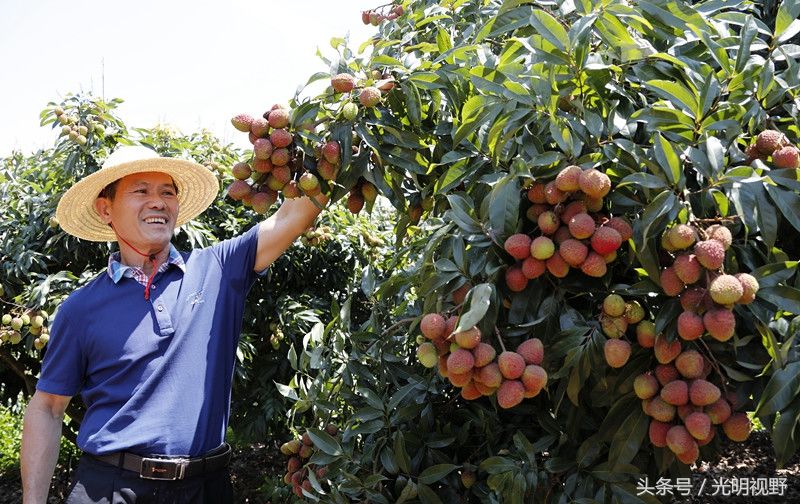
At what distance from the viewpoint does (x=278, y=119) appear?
4.77ft

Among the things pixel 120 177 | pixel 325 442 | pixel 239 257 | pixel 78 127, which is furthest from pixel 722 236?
pixel 78 127

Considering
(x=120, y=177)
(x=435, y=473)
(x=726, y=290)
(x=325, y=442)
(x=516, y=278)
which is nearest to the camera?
(x=726, y=290)

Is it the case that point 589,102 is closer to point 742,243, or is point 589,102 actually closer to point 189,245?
point 742,243

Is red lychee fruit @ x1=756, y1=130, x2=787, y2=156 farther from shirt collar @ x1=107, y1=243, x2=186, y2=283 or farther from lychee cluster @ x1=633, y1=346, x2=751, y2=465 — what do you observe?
shirt collar @ x1=107, y1=243, x2=186, y2=283

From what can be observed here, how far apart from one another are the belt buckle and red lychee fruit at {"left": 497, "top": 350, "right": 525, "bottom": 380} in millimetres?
1144

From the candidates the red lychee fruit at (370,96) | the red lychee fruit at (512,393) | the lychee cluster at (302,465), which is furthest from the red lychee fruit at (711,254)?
the lychee cluster at (302,465)

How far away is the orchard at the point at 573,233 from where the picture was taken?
111 cm

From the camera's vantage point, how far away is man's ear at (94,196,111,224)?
2.20 metres

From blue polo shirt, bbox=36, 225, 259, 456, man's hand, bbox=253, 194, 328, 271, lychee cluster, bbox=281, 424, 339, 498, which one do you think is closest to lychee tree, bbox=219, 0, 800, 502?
lychee cluster, bbox=281, 424, 339, 498

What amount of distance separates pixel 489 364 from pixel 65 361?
139 cm

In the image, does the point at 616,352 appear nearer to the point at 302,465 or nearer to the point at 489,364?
the point at 489,364

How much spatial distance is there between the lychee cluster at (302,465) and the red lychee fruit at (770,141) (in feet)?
4.08

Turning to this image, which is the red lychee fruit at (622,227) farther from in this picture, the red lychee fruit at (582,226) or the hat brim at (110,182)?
the hat brim at (110,182)

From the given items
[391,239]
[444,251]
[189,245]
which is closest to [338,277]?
[391,239]
